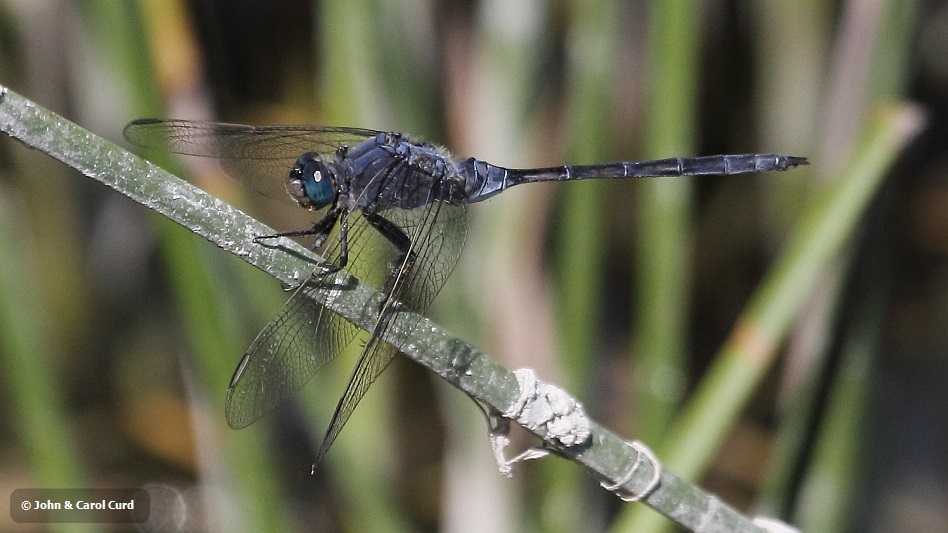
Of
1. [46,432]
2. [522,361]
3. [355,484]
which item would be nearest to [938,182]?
[522,361]

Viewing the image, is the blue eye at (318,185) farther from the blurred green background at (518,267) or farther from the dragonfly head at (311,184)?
the blurred green background at (518,267)

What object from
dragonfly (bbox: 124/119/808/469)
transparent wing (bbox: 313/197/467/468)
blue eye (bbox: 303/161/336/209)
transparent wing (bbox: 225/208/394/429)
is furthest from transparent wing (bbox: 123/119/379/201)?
transparent wing (bbox: 225/208/394/429)

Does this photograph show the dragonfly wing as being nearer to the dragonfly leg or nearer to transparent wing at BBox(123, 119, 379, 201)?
the dragonfly leg

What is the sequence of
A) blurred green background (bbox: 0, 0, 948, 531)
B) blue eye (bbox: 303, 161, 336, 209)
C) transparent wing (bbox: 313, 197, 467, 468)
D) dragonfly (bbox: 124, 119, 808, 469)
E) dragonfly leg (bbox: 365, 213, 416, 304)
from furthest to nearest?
1. blurred green background (bbox: 0, 0, 948, 531)
2. blue eye (bbox: 303, 161, 336, 209)
3. dragonfly leg (bbox: 365, 213, 416, 304)
4. dragonfly (bbox: 124, 119, 808, 469)
5. transparent wing (bbox: 313, 197, 467, 468)

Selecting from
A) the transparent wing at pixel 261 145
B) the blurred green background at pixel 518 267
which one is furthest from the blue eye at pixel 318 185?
the blurred green background at pixel 518 267

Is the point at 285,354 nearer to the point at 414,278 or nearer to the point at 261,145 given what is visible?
the point at 414,278

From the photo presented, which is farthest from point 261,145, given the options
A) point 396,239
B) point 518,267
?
point 518,267

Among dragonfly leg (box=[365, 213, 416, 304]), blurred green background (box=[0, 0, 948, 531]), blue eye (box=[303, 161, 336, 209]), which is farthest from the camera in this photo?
blurred green background (box=[0, 0, 948, 531])
